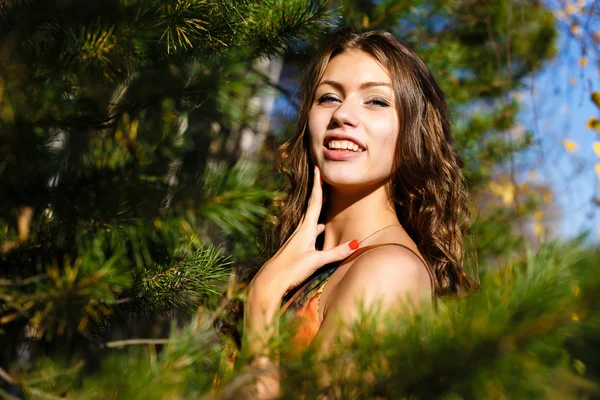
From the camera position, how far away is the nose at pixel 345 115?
141cm

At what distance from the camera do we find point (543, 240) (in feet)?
2.19

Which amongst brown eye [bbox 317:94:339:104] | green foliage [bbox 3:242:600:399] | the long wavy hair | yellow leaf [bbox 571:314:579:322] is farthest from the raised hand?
yellow leaf [bbox 571:314:579:322]

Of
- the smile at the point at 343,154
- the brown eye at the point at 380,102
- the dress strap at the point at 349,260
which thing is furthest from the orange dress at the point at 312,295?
the brown eye at the point at 380,102

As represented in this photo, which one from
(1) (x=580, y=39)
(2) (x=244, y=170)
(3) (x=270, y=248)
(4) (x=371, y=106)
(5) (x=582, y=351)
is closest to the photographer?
(5) (x=582, y=351)

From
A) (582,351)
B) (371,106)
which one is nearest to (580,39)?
(371,106)

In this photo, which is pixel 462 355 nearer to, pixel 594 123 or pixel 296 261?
pixel 296 261

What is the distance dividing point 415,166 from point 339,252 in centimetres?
33

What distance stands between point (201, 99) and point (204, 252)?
39 centimetres

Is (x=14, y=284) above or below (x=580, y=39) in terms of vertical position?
below

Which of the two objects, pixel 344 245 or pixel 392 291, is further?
pixel 344 245

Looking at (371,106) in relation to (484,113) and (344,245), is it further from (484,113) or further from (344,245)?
(484,113)

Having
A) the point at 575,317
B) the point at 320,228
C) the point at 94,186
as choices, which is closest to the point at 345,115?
the point at 320,228

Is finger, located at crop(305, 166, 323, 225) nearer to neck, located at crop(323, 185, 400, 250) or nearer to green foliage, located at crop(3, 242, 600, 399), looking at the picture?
neck, located at crop(323, 185, 400, 250)

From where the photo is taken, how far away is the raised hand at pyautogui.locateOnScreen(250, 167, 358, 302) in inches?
50.5
